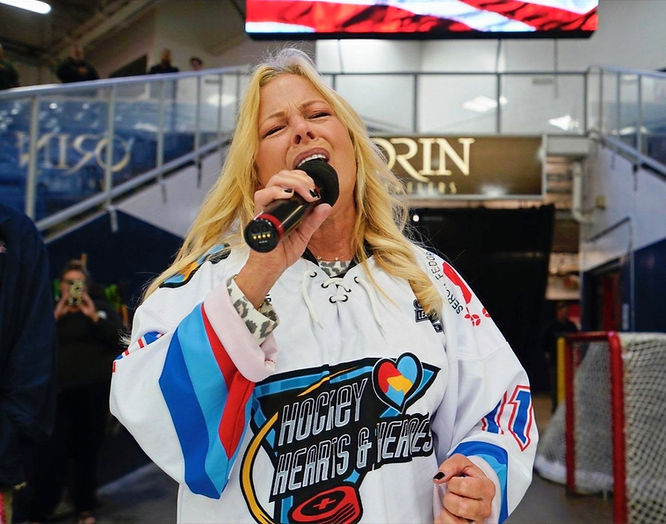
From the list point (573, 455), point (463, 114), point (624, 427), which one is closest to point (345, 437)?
point (624, 427)

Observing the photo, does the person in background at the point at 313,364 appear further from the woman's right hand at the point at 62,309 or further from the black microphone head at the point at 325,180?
the woman's right hand at the point at 62,309

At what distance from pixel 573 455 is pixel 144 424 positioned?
411 cm

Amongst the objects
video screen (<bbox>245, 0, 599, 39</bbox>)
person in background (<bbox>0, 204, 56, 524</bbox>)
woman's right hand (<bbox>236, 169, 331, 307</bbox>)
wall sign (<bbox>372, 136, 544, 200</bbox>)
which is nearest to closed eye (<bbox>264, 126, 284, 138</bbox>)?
woman's right hand (<bbox>236, 169, 331, 307</bbox>)

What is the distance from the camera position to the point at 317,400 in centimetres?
91

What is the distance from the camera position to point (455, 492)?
0.84m

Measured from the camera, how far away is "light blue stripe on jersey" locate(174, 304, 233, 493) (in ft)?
2.57

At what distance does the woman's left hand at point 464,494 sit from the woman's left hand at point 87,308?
290 cm

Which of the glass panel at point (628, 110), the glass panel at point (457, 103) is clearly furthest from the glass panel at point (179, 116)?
the glass panel at point (628, 110)

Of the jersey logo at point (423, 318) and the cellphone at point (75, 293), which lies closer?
the jersey logo at point (423, 318)

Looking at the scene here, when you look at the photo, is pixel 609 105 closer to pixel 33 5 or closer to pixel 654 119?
pixel 654 119

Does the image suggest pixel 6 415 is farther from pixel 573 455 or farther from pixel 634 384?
pixel 573 455

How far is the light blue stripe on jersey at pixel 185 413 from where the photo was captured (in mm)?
786

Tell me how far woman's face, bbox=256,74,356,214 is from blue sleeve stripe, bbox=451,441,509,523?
413 millimetres

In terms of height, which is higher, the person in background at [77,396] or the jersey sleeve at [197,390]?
the jersey sleeve at [197,390]
